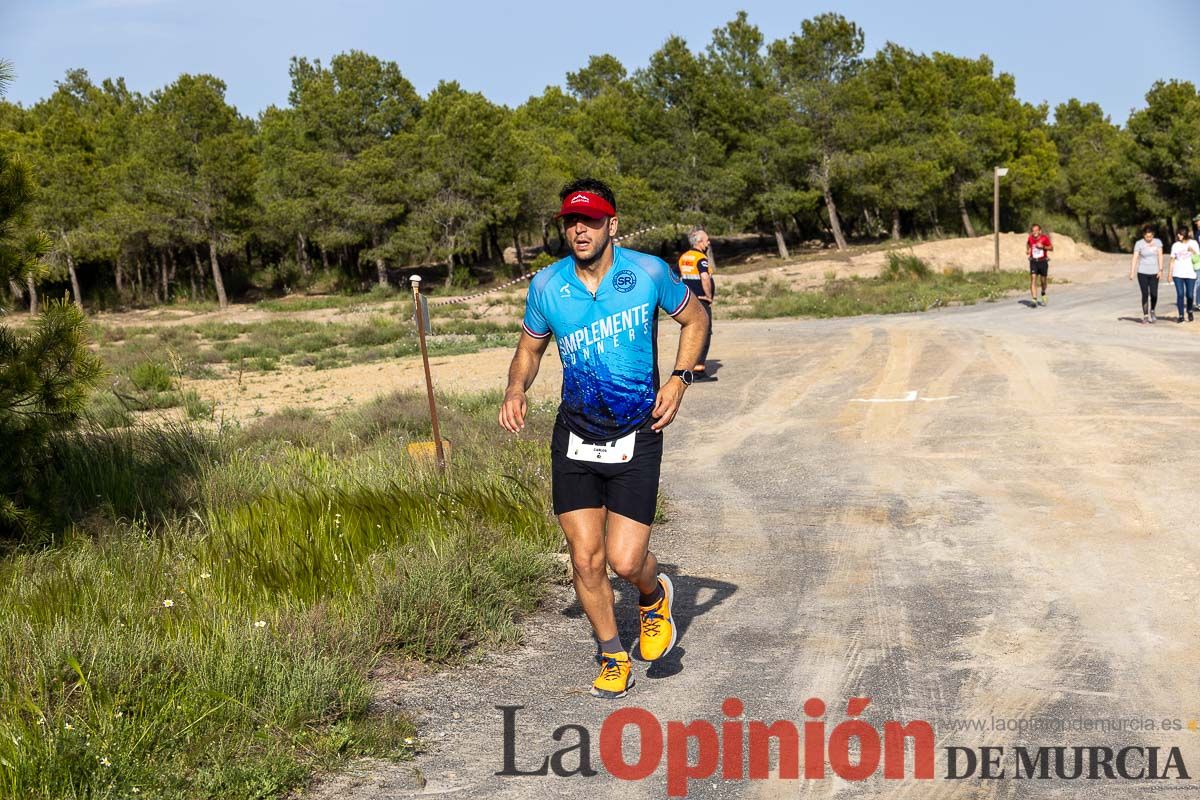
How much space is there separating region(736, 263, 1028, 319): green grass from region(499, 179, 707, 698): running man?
23936 millimetres

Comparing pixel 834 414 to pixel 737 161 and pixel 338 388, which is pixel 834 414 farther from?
pixel 737 161

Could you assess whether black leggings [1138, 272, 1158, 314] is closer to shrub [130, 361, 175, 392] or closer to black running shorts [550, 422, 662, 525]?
shrub [130, 361, 175, 392]

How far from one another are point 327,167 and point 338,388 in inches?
1434

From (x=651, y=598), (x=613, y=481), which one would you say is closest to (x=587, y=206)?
(x=613, y=481)

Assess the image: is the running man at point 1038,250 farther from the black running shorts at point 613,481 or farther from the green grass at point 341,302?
the green grass at point 341,302

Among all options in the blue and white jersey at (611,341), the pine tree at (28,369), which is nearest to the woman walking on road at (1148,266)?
the blue and white jersey at (611,341)

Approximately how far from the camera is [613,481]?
197 inches

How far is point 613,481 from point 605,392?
0.38 meters

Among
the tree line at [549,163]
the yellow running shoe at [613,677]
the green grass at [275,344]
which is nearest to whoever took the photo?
the yellow running shoe at [613,677]

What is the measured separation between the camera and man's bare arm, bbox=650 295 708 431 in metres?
4.88

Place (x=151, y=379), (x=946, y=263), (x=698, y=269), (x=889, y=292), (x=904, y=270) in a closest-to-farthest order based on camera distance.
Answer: (x=698, y=269), (x=151, y=379), (x=889, y=292), (x=904, y=270), (x=946, y=263)

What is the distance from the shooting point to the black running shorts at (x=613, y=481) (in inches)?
195

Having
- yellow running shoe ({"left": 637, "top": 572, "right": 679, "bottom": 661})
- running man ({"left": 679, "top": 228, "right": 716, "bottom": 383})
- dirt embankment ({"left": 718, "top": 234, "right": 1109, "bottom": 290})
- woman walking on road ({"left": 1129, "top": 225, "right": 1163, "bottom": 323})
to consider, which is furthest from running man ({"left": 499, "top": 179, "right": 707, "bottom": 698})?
dirt embankment ({"left": 718, "top": 234, "right": 1109, "bottom": 290})

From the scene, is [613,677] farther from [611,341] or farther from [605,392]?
[611,341]
